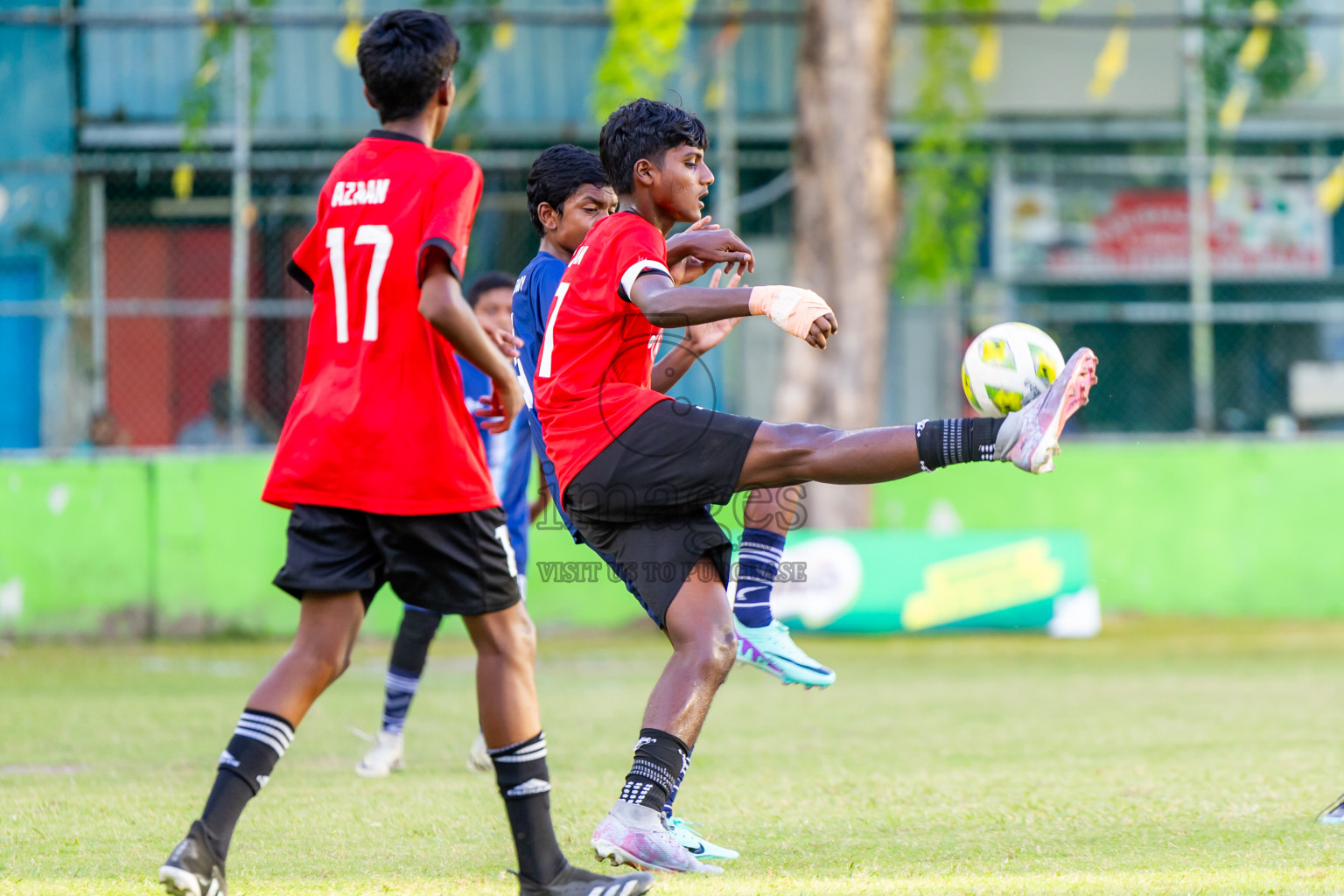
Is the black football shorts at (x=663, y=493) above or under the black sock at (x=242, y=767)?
above

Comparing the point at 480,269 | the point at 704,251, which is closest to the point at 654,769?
the point at 704,251

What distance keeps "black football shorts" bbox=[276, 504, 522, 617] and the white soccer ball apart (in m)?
1.59

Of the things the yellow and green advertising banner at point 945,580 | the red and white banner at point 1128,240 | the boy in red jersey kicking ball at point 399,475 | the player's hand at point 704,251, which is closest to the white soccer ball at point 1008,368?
the player's hand at point 704,251

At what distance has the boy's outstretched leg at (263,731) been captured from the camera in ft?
11.1

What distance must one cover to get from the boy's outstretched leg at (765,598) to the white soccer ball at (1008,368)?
2.33 ft

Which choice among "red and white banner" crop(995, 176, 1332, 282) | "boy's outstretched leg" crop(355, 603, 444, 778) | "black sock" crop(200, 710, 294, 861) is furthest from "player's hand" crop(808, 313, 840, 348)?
"red and white banner" crop(995, 176, 1332, 282)

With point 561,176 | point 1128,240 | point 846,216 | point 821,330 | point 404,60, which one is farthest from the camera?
point 1128,240

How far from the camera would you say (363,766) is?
6086mm

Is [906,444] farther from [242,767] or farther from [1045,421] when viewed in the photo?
[242,767]

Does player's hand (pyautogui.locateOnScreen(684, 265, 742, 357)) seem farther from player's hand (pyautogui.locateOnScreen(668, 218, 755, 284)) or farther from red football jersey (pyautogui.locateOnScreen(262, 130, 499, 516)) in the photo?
red football jersey (pyautogui.locateOnScreen(262, 130, 499, 516))

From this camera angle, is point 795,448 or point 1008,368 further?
point 1008,368

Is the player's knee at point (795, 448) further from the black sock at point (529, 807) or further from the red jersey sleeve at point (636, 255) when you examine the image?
the black sock at point (529, 807)

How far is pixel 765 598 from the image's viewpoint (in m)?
4.89

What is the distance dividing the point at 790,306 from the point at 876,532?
27.5ft
